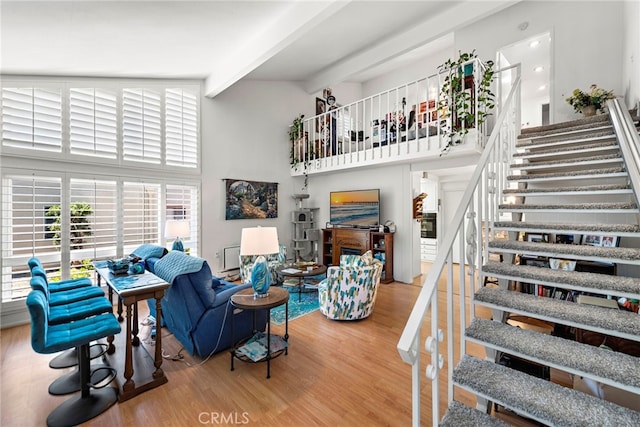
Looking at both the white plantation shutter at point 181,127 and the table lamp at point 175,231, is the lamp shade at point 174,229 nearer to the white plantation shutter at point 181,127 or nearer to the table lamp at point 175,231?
the table lamp at point 175,231

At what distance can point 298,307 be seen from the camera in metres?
4.12

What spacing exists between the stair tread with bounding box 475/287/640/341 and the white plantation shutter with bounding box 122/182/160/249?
491 centimetres

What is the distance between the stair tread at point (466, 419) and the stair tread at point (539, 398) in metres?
0.11

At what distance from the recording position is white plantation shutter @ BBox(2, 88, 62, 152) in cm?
340

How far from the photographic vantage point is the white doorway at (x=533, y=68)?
4661 millimetres

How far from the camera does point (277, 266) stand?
5.00m

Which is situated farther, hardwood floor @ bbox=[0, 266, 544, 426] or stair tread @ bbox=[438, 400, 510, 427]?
hardwood floor @ bbox=[0, 266, 544, 426]

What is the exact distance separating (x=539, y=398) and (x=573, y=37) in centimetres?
545

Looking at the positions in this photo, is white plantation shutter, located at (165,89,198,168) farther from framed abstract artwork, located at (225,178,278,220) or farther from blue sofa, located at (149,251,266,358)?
blue sofa, located at (149,251,266,358)

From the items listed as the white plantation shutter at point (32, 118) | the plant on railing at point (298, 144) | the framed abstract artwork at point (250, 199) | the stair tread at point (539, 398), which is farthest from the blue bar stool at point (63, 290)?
the plant on railing at point (298, 144)

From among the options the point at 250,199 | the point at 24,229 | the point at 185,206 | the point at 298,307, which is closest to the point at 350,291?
the point at 298,307

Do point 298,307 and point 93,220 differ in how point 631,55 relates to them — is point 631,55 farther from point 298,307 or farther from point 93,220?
point 93,220

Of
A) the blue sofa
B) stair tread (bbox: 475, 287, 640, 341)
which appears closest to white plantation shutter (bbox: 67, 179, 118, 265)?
the blue sofa

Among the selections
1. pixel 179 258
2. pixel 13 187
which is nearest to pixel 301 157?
pixel 179 258
